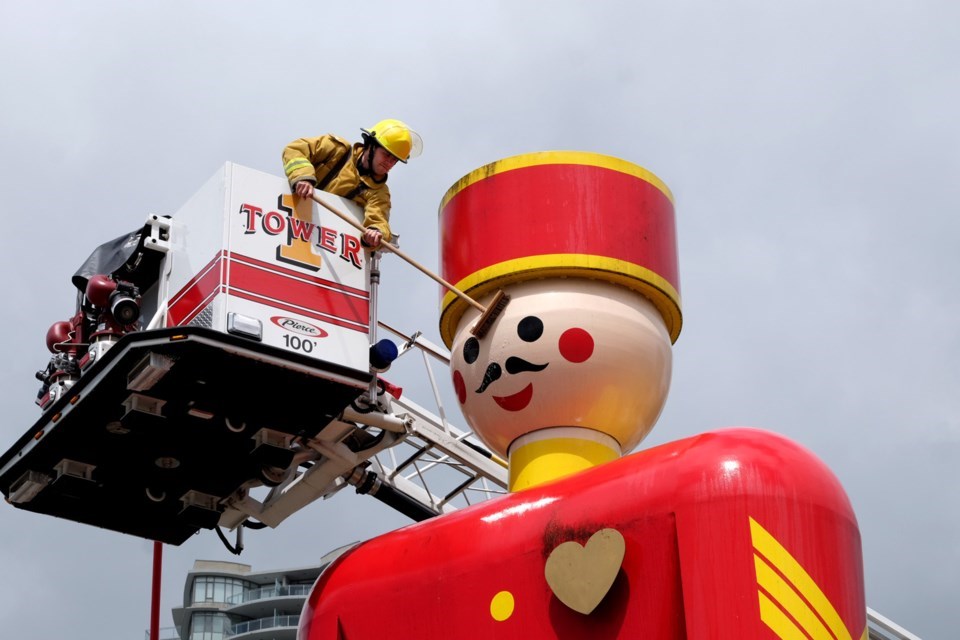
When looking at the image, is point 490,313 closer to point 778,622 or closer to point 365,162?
point 365,162

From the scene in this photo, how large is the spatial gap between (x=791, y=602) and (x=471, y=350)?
12.1 feet

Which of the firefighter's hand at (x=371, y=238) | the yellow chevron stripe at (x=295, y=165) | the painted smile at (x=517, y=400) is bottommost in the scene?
the painted smile at (x=517, y=400)

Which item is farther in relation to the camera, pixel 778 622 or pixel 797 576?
pixel 797 576

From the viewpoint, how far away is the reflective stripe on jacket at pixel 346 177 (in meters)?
11.1

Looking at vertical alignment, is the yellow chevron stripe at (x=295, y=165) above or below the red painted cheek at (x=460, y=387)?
above

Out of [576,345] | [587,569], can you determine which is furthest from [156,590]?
[587,569]

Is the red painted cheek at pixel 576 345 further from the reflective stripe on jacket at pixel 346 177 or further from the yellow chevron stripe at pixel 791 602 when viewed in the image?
the yellow chevron stripe at pixel 791 602

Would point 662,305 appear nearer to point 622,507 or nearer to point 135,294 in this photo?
point 622,507

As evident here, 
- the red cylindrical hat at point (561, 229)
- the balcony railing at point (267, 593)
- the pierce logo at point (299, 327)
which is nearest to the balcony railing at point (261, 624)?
the balcony railing at point (267, 593)

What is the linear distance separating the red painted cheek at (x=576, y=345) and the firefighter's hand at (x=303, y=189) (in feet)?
6.60

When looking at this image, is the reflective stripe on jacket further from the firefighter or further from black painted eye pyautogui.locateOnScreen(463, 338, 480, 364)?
black painted eye pyautogui.locateOnScreen(463, 338, 480, 364)

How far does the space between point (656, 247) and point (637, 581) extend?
3.36m

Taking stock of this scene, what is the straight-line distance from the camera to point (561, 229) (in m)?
11.0

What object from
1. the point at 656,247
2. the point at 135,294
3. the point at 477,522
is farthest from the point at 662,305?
the point at 135,294
